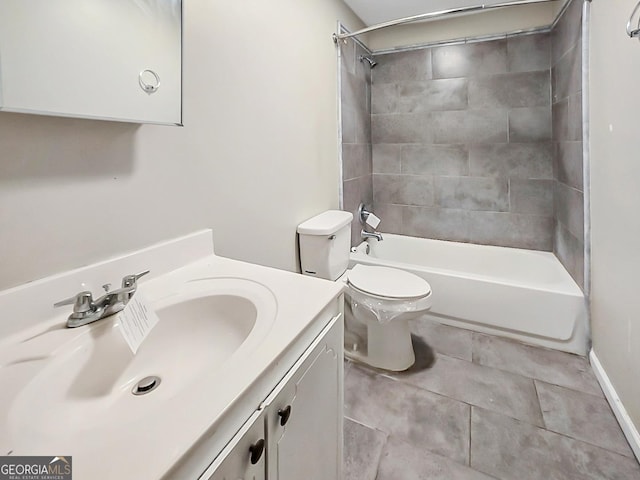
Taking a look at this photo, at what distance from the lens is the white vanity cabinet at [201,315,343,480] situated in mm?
633

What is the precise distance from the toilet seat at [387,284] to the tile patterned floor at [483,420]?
1.48 feet

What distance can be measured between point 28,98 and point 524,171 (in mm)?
3021

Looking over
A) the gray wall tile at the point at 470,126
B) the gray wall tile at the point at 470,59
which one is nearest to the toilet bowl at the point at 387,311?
the gray wall tile at the point at 470,126

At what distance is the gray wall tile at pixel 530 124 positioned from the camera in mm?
2613

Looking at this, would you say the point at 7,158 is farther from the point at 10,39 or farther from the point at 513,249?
the point at 513,249

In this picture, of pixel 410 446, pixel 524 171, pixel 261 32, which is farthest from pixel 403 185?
pixel 410 446

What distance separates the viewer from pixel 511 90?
106 inches

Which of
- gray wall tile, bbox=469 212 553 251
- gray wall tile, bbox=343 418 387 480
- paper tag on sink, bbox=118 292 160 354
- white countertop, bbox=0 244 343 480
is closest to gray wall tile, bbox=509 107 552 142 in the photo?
gray wall tile, bbox=469 212 553 251

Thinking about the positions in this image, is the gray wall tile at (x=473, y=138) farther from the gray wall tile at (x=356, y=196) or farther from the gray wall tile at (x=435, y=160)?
the gray wall tile at (x=356, y=196)

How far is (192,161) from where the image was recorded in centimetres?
127

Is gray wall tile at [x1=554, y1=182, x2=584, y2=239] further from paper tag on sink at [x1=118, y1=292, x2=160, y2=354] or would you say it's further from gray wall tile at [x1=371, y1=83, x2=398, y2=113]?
paper tag on sink at [x1=118, y1=292, x2=160, y2=354]

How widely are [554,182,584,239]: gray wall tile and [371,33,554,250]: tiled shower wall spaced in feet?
0.47

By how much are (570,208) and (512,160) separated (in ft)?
2.24

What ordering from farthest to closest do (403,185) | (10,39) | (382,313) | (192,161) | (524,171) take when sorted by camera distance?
(403,185)
(524,171)
(382,313)
(192,161)
(10,39)
